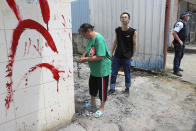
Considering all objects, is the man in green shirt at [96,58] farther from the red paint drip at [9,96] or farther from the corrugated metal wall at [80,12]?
the corrugated metal wall at [80,12]

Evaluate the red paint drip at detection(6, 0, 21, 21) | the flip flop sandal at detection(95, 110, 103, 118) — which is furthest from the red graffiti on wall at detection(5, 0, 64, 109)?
the flip flop sandal at detection(95, 110, 103, 118)

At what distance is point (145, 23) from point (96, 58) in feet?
9.89

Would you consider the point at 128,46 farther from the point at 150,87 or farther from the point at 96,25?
the point at 96,25

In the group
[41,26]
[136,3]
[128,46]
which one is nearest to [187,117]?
[128,46]

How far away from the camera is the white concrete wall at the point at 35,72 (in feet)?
6.53

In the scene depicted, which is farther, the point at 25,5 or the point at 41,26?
the point at 41,26

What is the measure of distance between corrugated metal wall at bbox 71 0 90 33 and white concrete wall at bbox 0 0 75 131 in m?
4.74

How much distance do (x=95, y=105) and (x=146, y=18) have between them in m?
3.06

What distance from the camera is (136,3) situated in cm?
523

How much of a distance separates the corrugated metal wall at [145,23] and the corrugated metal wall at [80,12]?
1.14 m

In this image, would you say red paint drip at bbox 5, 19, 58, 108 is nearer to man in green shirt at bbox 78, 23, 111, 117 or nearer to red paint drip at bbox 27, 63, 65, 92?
red paint drip at bbox 27, 63, 65, 92

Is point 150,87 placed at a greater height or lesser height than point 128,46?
lesser

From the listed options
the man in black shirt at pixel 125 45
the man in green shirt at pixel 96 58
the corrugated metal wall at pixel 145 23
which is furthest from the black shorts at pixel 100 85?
the corrugated metal wall at pixel 145 23

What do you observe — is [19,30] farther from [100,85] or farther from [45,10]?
[100,85]
